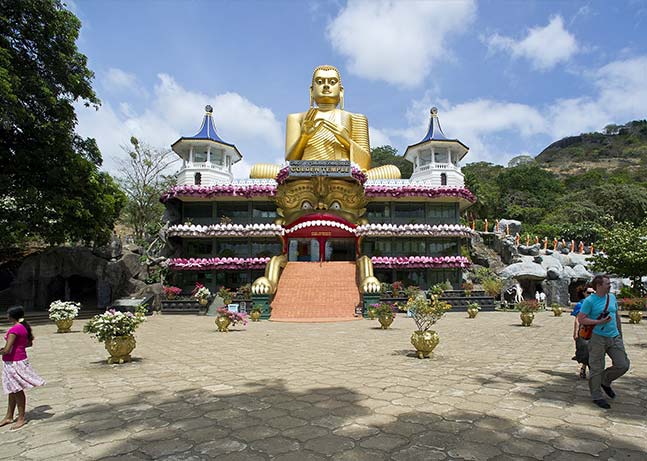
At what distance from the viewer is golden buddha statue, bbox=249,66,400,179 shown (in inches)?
1035

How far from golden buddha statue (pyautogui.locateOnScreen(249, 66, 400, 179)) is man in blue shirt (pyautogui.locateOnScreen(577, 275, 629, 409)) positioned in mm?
21507

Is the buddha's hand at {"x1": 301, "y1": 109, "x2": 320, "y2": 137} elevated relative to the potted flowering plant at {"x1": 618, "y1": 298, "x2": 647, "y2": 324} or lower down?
elevated

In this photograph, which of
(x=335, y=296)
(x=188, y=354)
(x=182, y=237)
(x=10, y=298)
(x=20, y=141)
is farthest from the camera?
(x=182, y=237)

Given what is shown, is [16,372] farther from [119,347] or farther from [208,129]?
[208,129]

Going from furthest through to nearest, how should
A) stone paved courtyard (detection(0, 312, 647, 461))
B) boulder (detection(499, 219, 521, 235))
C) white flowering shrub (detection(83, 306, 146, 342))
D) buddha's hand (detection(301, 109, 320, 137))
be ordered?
boulder (detection(499, 219, 521, 235)) → buddha's hand (detection(301, 109, 320, 137)) → white flowering shrub (detection(83, 306, 146, 342)) → stone paved courtyard (detection(0, 312, 647, 461))

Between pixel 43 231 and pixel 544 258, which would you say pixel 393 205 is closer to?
pixel 544 258

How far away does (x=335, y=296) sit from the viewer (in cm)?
2039

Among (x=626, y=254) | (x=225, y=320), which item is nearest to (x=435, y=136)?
(x=626, y=254)

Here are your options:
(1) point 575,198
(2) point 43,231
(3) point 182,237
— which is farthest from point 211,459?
(1) point 575,198

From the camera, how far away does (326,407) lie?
5441mm

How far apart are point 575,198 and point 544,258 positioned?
25.9m

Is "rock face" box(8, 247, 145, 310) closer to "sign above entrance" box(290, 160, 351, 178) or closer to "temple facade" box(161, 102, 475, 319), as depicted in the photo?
"temple facade" box(161, 102, 475, 319)

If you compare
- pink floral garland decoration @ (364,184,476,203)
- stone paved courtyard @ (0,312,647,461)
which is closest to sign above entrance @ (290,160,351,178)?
pink floral garland decoration @ (364,184,476,203)

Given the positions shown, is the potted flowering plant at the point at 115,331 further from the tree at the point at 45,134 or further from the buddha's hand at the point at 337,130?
the buddha's hand at the point at 337,130
